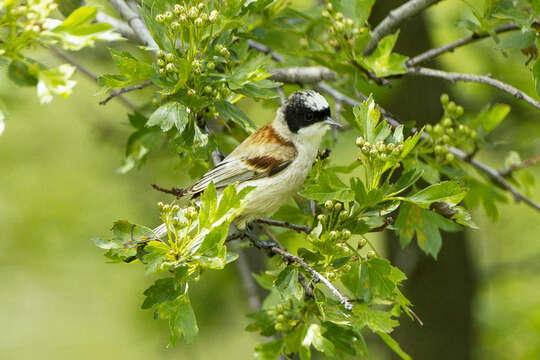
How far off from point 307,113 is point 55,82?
6.21 feet

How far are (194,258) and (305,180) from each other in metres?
1.46

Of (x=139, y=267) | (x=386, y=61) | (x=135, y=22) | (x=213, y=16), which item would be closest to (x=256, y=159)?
(x=386, y=61)

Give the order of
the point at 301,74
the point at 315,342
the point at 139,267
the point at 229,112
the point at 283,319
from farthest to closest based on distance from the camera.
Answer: the point at 139,267 → the point at 301,74 → the point at 229,112 → the point at 283,319 → the point at 315,342

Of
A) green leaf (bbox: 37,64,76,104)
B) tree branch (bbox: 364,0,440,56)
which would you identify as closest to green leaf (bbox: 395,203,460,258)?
tree branch (bbox: 364,0,440,56)

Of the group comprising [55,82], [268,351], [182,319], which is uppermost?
[55,82]

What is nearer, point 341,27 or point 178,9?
point 178,9

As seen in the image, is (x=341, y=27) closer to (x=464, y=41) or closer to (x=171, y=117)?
(x=464, y=41)

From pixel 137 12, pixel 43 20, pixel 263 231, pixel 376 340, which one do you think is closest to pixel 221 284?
pixel 376 340

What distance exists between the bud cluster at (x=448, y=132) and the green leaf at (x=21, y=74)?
2.12 meters

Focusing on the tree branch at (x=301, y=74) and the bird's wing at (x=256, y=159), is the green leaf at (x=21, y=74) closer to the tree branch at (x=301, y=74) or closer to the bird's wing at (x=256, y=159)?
the bird's wing at (x=256, y=159)

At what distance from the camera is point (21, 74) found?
7.48ft

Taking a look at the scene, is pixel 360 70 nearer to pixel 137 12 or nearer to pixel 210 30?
pixel 210 30

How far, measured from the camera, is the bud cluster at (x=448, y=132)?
137 inches

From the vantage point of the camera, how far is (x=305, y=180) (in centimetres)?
369
